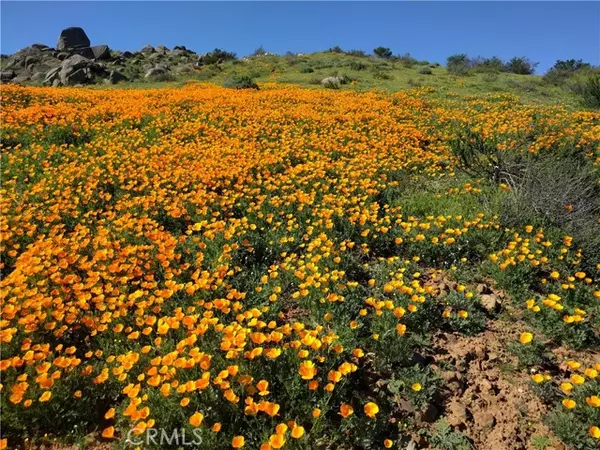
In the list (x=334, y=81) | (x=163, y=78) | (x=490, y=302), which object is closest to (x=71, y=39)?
(x=163, y=78)

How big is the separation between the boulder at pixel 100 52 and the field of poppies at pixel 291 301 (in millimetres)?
38493

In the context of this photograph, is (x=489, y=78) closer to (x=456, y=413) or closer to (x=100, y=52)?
(x=456, y=413)

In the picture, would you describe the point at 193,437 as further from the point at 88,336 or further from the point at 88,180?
the point at 88,180

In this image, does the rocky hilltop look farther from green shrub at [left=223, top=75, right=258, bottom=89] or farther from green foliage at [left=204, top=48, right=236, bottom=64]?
green shrub at [left=223, top=75, right=258, bottom=89]

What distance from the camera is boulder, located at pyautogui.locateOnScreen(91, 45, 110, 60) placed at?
41.8 m

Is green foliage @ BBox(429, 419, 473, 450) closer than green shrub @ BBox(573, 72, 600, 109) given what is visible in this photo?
Yes

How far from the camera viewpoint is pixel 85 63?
101 feet

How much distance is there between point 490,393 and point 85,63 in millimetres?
35445

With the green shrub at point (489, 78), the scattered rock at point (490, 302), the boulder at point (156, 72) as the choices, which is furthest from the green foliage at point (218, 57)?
Answer: the scattered rock at point (490, 302)

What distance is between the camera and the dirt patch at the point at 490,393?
11.2ft

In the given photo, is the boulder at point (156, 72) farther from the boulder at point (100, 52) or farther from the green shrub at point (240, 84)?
the boulder at point (100, 52)

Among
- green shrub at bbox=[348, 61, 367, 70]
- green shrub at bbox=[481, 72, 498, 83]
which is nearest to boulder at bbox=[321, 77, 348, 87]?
green shrub at bbox=[348, 61, 367, 70]

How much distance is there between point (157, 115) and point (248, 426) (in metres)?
12.0

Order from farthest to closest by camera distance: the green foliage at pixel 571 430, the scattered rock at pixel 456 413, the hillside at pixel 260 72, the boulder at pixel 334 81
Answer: the boulder at pixel 334 81 → the hillside at pixel 260 72 → the scattered rock at pixel 456 413 → the green foliage at pixel 571 430
